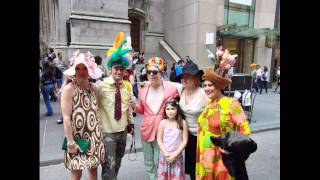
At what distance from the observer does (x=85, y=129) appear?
2.79m

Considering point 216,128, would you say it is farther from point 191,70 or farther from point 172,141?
point 191,70

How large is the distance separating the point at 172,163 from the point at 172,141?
0.29 meters

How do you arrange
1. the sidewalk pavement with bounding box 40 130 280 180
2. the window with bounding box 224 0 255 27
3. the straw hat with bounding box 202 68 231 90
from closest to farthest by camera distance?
1. the straw hat with bounding box 202 68 231 90
2. the sidewalk pavement with bounding box 40 130 280 180
3. the window with bounding box 224 0 255 27

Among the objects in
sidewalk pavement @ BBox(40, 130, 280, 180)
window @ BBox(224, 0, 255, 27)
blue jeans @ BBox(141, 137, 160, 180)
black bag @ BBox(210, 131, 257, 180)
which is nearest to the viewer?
black bag @ BBox(210, 131, 257, 180)

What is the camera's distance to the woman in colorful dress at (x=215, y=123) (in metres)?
2.68

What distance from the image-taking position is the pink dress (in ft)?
10.5

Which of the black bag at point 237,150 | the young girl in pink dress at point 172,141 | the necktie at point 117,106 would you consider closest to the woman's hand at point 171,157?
the young girl in pink dress at point 172,141

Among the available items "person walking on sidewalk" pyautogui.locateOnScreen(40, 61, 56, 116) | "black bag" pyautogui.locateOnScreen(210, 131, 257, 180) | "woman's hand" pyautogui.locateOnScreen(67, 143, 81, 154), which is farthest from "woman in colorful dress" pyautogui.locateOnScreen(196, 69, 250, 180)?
"person walking on sidewalk" pyautogui.locateOnScreen(40, 61, 56, 116)

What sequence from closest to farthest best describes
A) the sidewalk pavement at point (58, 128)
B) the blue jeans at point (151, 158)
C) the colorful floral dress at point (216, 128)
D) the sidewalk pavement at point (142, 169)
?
1. the colorful floral dress at point (216, 128)
2. the blue jeans at point (151, 158)
3. the sidewalk pavement at point (142, 169)
4. the sidewalk pavement at point (58, 128)

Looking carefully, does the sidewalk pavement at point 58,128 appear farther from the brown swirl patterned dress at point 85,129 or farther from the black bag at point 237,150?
the black bag at point 237,150

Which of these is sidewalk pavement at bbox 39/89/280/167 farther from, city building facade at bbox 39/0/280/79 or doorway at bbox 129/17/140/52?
doorway at bbox 129/17/140/52

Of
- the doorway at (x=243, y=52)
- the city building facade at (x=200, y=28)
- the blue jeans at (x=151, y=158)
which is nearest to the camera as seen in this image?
the blue jeans at (x=151, y=158)

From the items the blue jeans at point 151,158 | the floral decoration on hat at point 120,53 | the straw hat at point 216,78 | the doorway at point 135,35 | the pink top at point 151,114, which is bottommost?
the blue jeans at point 151,158
